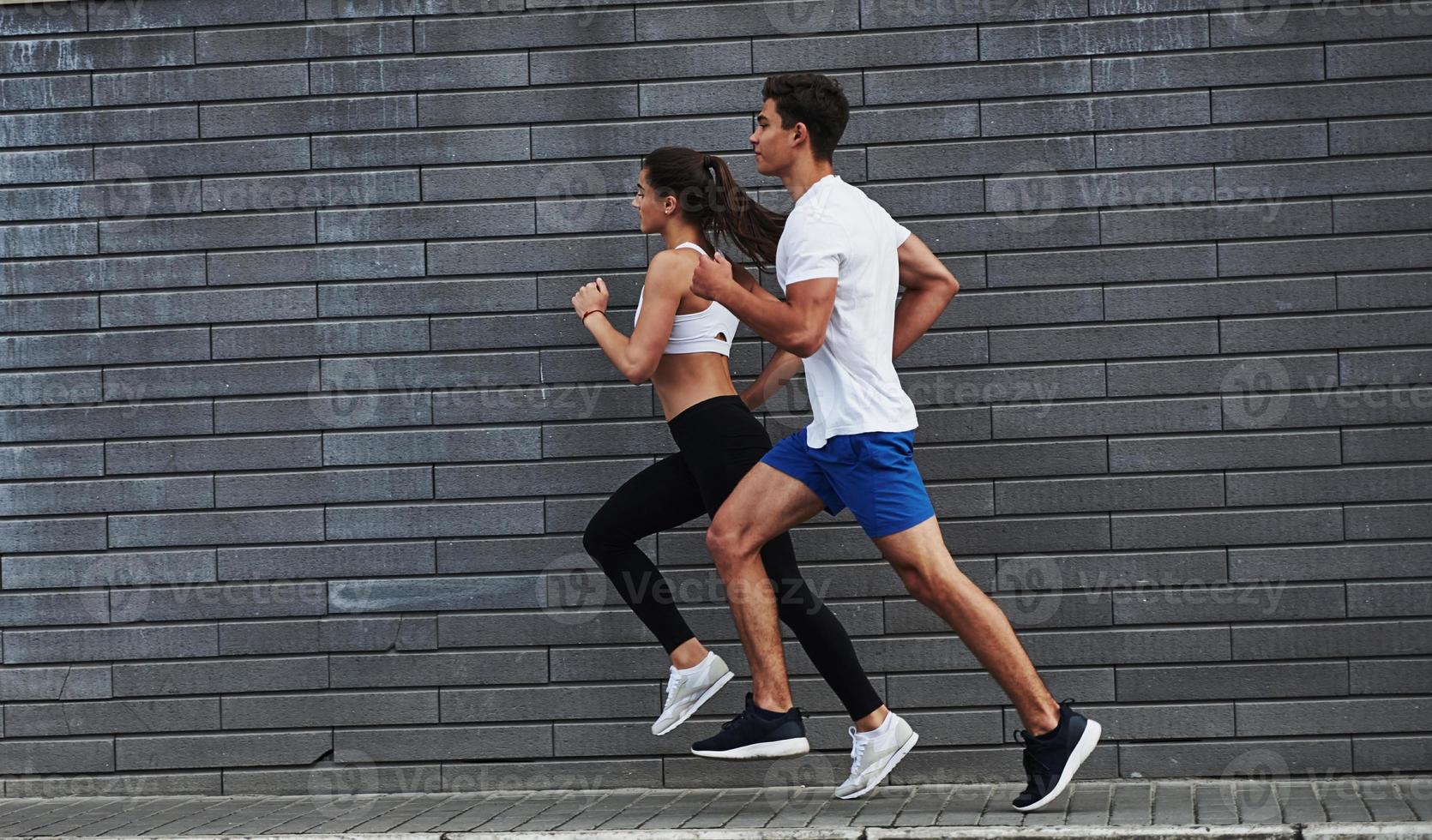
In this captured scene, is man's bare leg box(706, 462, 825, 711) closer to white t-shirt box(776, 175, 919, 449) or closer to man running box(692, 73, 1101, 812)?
man running box(692, 73, 1101, 812)

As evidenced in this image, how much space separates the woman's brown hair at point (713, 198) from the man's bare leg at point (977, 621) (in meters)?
1.21

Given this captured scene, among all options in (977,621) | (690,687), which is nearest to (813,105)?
(977,621)

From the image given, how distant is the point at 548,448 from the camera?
5.70m

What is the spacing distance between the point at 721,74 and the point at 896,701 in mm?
2512

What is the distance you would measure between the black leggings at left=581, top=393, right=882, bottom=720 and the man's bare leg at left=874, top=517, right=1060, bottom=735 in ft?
1.54

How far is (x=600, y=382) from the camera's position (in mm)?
5695

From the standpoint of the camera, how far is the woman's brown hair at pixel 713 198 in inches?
198

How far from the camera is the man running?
14.5 feet
